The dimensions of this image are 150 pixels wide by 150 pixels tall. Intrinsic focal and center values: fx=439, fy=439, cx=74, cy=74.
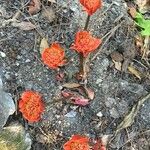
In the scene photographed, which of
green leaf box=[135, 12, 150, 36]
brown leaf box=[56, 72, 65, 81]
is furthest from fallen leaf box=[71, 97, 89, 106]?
green leaf box=[135, 12, 150, 36]

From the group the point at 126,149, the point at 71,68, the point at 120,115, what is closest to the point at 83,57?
the point at 71,68

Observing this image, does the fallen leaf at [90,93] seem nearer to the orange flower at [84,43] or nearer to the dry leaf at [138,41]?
the orange flower at [84,43]

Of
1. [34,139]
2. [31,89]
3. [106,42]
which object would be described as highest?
[106,42]

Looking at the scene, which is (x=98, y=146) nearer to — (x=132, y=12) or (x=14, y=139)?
(x=14, y=139)

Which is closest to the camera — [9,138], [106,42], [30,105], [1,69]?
[30,105]

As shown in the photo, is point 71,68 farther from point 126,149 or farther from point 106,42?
point 126,149

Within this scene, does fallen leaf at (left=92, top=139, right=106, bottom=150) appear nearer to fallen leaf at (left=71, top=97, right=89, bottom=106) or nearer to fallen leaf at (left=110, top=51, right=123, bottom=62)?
fallen leaf at (left=71, top=97, right=89, bottom=106)
